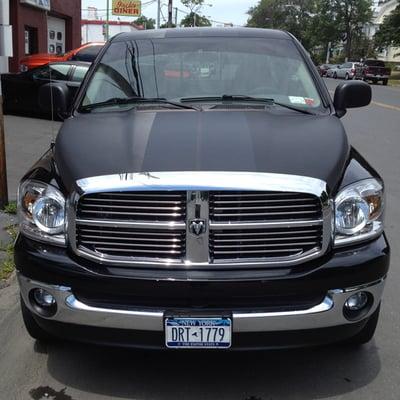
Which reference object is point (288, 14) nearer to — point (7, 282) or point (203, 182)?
point (7, 282)

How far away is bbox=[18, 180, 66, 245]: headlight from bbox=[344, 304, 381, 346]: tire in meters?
1.74

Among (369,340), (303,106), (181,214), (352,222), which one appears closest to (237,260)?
(181,214)

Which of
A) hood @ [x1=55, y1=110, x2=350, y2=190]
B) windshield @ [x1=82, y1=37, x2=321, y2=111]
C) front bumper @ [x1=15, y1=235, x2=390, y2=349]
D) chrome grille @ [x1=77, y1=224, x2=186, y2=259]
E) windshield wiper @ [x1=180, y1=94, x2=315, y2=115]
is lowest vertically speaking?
front bumper @ [x1=15, y1=235, x2=390, y2=349]

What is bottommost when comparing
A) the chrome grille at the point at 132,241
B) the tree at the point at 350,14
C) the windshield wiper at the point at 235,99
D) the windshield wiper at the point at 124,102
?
the chrome grille at the point at 132,241

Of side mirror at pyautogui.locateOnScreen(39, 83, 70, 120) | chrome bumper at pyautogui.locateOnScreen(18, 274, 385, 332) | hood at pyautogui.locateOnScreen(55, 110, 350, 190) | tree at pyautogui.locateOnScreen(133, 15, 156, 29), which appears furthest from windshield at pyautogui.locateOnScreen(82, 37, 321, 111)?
tree at pyautogui.locateOnScreen(133, 15, 156, 29)

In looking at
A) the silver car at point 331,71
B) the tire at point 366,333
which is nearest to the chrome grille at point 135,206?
the tire at point 366,333

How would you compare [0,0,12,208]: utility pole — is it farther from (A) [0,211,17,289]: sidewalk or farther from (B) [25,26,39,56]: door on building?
(B) [25,26,39,56]: door on building

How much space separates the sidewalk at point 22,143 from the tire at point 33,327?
3354 millimetres

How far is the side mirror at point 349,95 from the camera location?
4.46 m

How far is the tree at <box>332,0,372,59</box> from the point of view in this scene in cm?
7469

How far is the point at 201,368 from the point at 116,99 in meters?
1.92

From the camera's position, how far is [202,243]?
9.35 feet

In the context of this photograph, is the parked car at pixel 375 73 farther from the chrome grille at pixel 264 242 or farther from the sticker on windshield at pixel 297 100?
the chrome grille at pixel 264 242

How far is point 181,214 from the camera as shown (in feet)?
9.30
